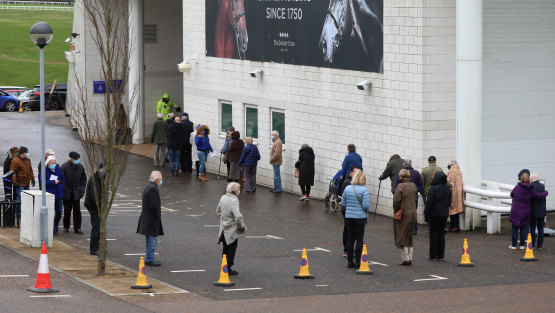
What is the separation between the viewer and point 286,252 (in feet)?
64.3

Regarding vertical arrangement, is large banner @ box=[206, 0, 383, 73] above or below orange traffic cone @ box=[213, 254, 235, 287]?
above

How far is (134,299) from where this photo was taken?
15.4 meters

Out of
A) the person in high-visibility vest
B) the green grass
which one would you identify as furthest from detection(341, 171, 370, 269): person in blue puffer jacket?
the green grass

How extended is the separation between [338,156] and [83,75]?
Answer: 19352mm

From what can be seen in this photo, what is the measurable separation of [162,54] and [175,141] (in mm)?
10427

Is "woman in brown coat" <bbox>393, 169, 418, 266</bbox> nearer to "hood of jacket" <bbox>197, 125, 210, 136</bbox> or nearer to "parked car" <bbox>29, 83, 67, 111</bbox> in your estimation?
"hood of jacket" <bbox>197, 125, 210, 136</bbox>

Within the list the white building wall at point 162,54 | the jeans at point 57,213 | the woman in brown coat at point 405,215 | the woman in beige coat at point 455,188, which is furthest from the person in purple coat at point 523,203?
the white building wall at point 162,54

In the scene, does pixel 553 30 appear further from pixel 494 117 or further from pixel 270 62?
pixel 270 62

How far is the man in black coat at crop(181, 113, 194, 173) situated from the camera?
31.8 metres

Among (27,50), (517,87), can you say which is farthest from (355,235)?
(27,50)

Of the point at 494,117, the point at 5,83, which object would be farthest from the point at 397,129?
the point at 5,83

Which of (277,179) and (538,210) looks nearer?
(538,210)

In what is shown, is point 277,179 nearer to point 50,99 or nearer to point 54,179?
point 54,179

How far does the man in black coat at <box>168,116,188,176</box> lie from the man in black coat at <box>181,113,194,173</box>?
0.55 feet
